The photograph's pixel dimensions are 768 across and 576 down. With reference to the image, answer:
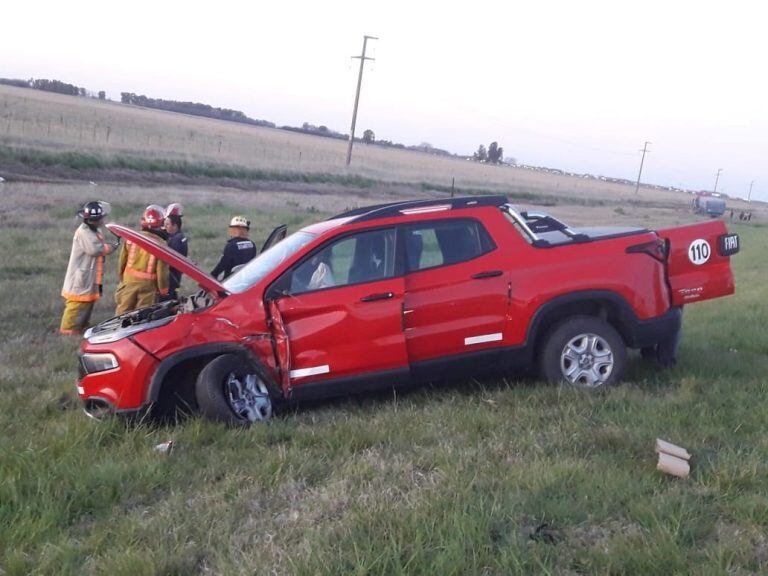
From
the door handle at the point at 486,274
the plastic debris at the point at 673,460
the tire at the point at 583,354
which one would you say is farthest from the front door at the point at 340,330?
the plastic debris at the point at 673,460

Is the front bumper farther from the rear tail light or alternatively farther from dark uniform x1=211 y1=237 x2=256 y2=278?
the rear tail light

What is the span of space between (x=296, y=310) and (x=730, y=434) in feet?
10.3

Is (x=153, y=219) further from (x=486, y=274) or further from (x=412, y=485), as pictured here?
(x=412, y=485)

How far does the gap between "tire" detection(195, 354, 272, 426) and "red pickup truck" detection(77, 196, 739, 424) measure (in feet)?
0.03

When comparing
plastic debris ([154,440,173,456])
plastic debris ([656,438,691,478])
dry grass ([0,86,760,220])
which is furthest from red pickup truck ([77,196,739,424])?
dry grass ([0,86,760,220])

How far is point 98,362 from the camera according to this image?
6289 millimetres

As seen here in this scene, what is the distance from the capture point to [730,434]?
562 centimetres

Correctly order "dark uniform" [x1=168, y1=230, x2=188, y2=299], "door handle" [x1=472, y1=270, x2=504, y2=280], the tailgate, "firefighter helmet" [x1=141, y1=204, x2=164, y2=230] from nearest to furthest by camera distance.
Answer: "door handle" [x1=472, y1=270, x2=504, y2=280], the tailgate, "firefighter helmet" [x1=141, y1=204, x2=164, y2=230], "dark uniform" [x1=168, y1=230, x2=188, y2=299]

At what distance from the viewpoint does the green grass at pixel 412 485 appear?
3959mm

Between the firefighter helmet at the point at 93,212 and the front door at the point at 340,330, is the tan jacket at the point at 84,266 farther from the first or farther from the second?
the front door at the point at 340,330

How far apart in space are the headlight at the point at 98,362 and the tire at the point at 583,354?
3.29 meters

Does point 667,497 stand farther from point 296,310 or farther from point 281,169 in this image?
point 281,169

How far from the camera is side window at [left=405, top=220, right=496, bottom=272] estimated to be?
266 inches

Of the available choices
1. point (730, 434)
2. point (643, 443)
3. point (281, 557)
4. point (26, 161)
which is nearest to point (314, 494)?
point (281, 557)
